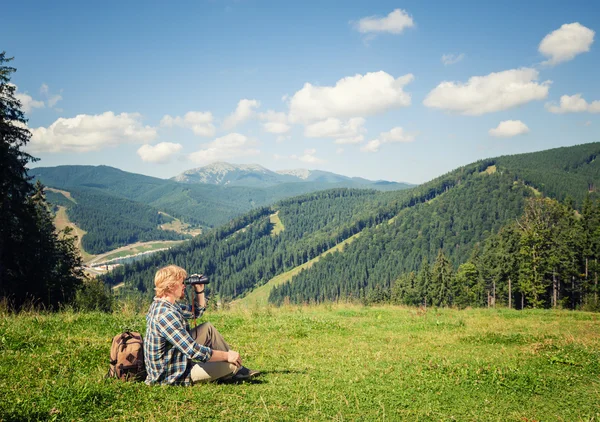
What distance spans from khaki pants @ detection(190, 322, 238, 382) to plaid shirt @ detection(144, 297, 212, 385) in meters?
0.19

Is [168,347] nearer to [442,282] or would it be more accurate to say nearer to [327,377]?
[327,377]

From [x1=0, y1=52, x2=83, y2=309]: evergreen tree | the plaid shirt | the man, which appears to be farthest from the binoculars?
[x1=0, y1=52, x2=83, y2=309]: evergreen tree

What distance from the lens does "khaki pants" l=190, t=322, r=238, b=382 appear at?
6.23 metres

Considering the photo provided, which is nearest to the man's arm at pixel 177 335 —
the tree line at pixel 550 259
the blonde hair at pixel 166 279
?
the blonde hair at pixel 166 279

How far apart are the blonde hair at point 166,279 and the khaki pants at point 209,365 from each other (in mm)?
1021

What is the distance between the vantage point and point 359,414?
529cm

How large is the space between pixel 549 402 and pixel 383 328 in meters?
7.85

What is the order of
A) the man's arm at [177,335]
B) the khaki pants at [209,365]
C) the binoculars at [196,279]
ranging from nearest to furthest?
the man's arm at [177,335]
the khaki pants at [209,365]
the binoculars at [196,279]

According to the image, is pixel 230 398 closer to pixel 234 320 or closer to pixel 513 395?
pixel 513 395

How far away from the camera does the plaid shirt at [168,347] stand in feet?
19.1

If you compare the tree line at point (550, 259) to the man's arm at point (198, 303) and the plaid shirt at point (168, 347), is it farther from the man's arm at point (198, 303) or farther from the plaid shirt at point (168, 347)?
the plaid shirt at point (168, 347)

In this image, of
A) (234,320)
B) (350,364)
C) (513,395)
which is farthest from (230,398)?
(234,320)

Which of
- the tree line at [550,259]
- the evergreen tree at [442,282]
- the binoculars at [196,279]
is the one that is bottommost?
the evergreen tree at [442,282]

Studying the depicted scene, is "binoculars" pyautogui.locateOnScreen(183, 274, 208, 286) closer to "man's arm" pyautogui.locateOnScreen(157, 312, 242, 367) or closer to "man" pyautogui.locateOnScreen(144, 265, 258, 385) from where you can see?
"man" pyautogui.locateOnScreen(144, 265, 258, 385)
